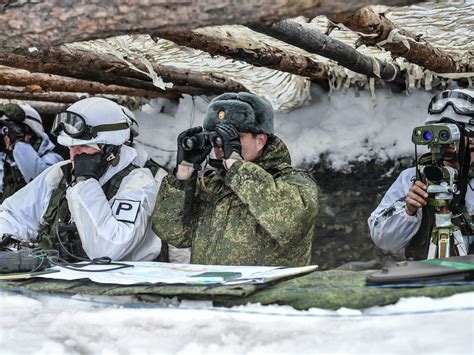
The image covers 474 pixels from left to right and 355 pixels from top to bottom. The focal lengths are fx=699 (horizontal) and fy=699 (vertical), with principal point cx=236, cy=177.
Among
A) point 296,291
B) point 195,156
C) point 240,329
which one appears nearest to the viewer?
point 240,329

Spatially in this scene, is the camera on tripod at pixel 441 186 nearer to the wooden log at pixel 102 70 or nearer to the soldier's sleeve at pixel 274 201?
the soldier's sleeve at pixel 274 201

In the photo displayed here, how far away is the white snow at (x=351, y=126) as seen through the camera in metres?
4.50

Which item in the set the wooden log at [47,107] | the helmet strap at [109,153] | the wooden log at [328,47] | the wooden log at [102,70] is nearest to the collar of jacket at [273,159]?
the wooden log at [328,47]

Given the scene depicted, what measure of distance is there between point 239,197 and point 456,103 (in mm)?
1046

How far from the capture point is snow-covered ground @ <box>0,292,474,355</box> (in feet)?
4.46

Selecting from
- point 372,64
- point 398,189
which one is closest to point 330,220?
point 372,64

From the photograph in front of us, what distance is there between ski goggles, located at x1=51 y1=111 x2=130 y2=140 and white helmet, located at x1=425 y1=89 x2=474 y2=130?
1355 mm

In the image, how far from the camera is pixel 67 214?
2.96 metres

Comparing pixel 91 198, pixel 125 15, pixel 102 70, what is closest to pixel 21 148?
pixel 102 70

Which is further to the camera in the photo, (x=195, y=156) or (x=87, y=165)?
(x=87, y=165)

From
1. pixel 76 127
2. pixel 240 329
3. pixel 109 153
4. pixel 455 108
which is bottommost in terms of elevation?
pixel 240 329

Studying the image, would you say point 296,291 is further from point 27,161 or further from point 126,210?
point 27,161

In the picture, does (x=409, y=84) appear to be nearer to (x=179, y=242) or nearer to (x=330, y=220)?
(x=330, y=220)

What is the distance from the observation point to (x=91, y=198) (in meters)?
2.80
